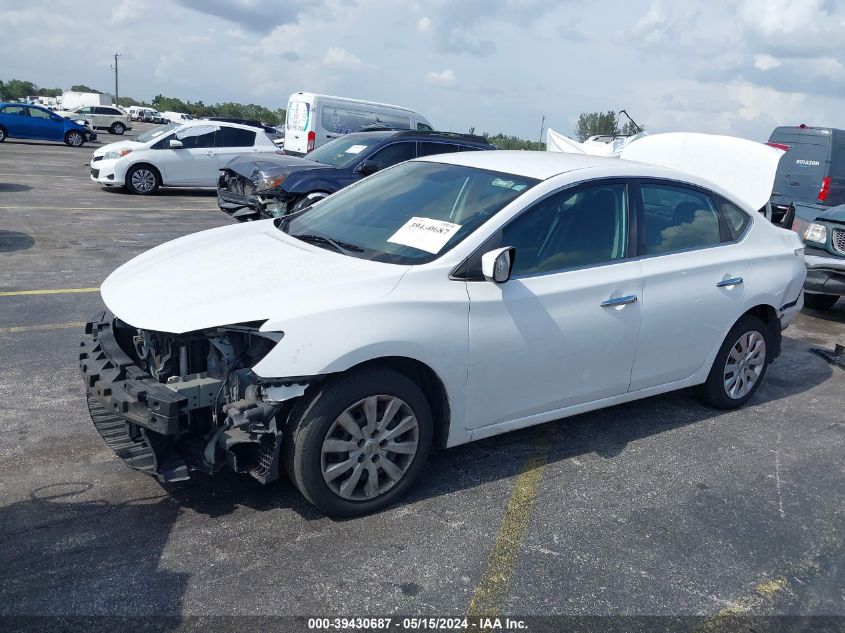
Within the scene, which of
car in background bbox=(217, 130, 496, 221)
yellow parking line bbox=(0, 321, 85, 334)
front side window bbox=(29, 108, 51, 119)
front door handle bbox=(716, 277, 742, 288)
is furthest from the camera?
front side window bbox=(29, 108, 51, 119)

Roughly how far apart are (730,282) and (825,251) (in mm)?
3852

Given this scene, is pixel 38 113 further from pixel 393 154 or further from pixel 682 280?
pixel 682 280

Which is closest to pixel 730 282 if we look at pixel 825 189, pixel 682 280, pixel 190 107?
pixel 682 280

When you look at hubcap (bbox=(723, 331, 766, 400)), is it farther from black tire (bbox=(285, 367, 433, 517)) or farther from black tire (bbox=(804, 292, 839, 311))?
black tire (bbox=(804, 292, 839, 311))

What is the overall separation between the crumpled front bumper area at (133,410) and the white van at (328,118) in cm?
1477

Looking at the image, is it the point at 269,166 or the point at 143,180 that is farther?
the point at 143,180

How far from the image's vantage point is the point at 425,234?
3.99 m

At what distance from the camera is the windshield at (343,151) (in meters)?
10.9

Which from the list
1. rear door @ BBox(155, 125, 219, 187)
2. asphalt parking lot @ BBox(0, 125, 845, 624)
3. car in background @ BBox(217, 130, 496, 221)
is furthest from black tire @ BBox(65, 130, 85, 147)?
asphalt parking lot @ BBox(0, 125, 845, 624)

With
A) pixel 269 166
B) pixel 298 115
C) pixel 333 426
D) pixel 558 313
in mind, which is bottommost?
pixel 333 426

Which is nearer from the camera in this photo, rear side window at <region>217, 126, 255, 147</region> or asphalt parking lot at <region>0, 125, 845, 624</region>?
asphalt parking lot at <region>0, 125, 845, 624</region>

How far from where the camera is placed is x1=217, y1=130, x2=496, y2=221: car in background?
9797 mm

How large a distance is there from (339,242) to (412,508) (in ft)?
4.91

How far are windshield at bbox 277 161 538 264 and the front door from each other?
0.26 meters
